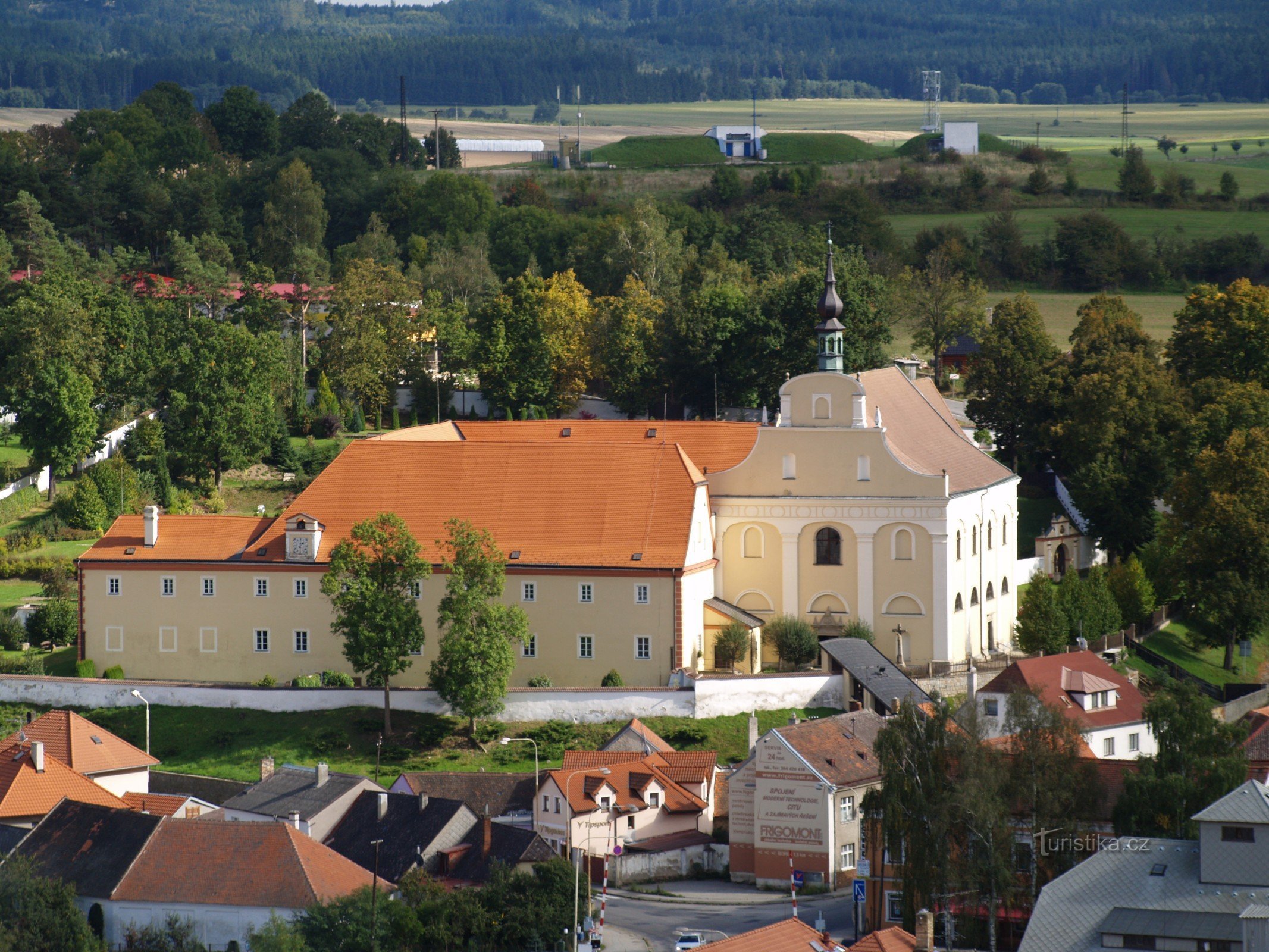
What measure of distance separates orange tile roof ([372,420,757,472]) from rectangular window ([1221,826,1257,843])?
2879 cm

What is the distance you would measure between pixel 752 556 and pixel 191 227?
71274 millimetres

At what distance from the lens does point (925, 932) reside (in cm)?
4897

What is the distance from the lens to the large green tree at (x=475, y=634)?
6412 cm

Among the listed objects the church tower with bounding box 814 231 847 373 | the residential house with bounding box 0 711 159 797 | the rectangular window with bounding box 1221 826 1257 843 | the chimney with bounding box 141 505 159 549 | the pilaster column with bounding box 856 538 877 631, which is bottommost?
the rectangular window with bounding box 1221 826 1257 843

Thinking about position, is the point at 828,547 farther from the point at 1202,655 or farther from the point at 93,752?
the point at 93,752

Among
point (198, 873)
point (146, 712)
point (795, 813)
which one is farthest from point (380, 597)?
point (795, 813)

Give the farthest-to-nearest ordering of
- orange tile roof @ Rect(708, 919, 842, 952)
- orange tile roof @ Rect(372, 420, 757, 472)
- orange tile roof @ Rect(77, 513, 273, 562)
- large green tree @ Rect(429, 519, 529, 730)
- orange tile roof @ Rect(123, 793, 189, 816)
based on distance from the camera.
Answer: orange tile roof @ Rect(372, 420, 757, 472) < orange tile roof @ Rect(77, 513, 273, 562) < large green tree @ Rect(429, 519, 529, 730) < orange tile roof @ Rect(123, 793, 189, 816) < orange tile roof @ Rect(708, 919, 842, 952)

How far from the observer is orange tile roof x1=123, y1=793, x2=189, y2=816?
61.2m

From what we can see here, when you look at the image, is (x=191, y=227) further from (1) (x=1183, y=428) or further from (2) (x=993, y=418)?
(1) (x=1183, y=428)

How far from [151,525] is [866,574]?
23110 mm

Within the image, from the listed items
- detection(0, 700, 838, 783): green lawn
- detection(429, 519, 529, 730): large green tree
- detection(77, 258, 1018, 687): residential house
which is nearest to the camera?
detection(0, 700, 838, 783): green lawn

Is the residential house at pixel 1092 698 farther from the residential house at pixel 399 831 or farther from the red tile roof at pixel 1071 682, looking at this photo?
the residential house at pixel 399 831

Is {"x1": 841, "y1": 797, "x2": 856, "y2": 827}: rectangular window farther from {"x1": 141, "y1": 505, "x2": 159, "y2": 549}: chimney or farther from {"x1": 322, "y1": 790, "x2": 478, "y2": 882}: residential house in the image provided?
{"x1": 141, "y1": 505, "x2": 159, "y2": 549}: chimney

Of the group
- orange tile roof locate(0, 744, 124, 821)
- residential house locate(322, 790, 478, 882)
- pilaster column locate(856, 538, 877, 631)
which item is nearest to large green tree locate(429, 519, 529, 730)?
residential house locate(322, 790, 478, 882)
